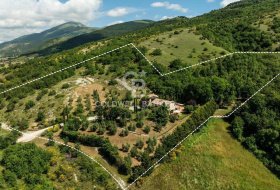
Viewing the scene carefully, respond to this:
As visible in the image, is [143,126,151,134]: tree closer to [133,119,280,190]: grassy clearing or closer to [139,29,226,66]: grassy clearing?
[133,119,280,190]: grassy clearing

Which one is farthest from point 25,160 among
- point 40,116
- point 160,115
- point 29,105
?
point 160,115

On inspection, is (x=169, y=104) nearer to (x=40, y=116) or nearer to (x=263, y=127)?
(x=263, y=127)

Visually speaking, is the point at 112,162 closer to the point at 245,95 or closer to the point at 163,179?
the point at 163,179

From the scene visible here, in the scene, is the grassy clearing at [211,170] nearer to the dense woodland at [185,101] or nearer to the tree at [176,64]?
the dense woodland at [185,101]

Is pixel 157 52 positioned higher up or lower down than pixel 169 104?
higher up

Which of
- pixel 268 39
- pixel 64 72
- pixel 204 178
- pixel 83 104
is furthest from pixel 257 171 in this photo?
pixel 268 39

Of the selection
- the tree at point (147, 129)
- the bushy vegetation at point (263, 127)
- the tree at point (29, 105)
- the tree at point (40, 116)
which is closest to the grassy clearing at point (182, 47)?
the bushy vegetation at point (263, 127)
